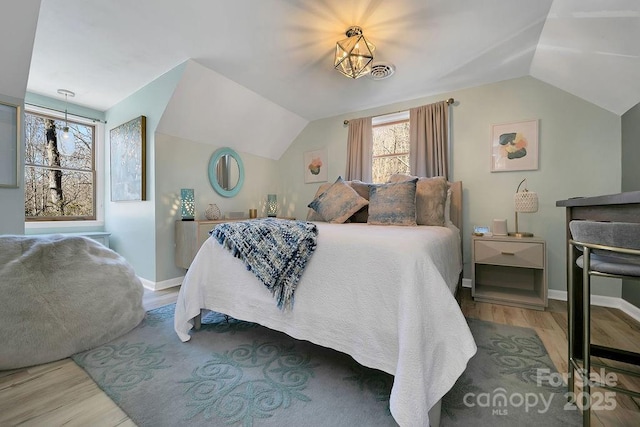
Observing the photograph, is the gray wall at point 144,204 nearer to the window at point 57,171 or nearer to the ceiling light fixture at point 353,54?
the window at point 57,171

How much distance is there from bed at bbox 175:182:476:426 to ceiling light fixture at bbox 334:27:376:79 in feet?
5.19

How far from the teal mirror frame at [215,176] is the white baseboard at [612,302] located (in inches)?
159

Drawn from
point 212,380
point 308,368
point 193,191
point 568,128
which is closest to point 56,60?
point 193,191

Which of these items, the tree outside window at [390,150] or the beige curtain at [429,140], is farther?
the tree outside window at [390,150]

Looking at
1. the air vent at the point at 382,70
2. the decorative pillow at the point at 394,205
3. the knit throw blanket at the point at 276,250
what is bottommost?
the knit throw blanket at the point at 276,250

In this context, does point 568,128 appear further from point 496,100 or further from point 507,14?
point 507,14

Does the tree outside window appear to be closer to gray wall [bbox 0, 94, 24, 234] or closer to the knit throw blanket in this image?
the knit throw blanket

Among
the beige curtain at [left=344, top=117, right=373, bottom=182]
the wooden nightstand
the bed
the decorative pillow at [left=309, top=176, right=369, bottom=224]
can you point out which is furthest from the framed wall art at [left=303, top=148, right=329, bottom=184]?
the bed

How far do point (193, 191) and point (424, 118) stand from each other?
3.03 m

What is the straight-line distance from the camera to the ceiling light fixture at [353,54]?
6.97 ft

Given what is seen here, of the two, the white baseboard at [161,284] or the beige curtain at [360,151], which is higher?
the beige curtain at [360,151]

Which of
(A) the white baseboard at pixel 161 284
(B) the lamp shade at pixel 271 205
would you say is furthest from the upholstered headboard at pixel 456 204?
(A) the white baseboard at pixel 161 284

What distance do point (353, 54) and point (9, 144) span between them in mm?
3139

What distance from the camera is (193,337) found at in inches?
72.4
